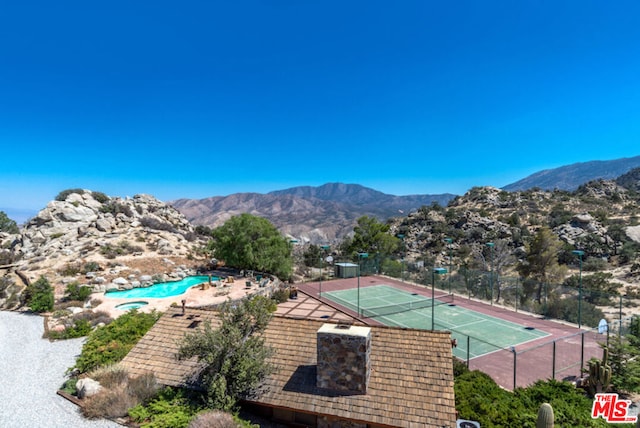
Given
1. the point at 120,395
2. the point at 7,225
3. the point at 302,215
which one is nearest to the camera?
the point at 120,395

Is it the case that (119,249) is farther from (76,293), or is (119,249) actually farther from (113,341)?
(113,341)

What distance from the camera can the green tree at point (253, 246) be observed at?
31.2 meters

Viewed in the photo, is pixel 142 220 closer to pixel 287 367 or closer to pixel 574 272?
pixel 287 367

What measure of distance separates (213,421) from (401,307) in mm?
18656

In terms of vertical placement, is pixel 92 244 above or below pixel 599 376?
above

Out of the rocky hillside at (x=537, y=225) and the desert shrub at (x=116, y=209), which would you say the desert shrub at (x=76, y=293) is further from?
the rocky hillside at (x=537, y=225)

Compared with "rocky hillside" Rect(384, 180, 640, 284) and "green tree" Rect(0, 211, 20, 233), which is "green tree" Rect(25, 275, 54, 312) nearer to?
"rocky hillside" Rect(384, 180, 640, 284)

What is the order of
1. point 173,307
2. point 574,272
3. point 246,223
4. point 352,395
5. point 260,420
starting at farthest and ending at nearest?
point 574,272
point 246,223
point 173,307
point 260,420
point 352,395

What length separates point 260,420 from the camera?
28.9ft

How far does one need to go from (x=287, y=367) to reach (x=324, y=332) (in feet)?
6.30

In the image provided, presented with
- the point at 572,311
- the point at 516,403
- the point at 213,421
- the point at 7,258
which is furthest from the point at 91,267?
the point at 572,311

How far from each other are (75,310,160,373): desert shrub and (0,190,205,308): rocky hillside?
42.5 feet

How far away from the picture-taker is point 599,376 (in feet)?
37.7

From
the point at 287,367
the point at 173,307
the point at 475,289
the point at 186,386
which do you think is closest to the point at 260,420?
the point at 287,367
